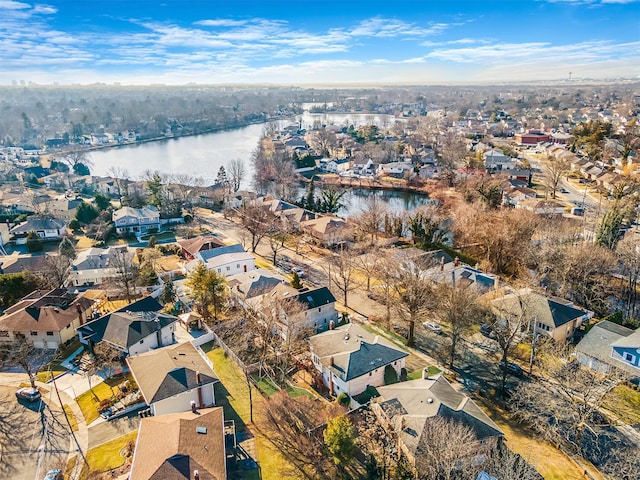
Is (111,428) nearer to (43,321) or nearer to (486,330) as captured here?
(43,321)

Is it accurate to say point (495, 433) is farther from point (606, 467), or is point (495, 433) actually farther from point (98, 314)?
point (98, 314)

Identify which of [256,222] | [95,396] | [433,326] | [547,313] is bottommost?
[433,326]

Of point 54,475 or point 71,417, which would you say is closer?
point 54,475

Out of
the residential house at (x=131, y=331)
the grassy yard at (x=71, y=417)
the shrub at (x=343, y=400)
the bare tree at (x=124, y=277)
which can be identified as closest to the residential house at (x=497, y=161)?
the bare tree at (x=124, y=277)

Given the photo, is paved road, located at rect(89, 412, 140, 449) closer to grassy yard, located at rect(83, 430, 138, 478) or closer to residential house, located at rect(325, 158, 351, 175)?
grassy yard, located at rect(83, 430, 138, 478)

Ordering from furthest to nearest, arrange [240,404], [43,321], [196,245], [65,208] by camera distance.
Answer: [65,208] → [196,245] → [43,321] → [240,404]

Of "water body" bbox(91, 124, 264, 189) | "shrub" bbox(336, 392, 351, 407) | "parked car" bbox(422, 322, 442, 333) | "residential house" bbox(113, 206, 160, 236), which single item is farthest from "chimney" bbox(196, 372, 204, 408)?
"water body" bbox(91, 124, 264, 189)

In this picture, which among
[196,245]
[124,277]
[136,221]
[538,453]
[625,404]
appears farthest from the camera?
[136,221]

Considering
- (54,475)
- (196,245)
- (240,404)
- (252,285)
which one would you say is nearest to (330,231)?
(196,245)
